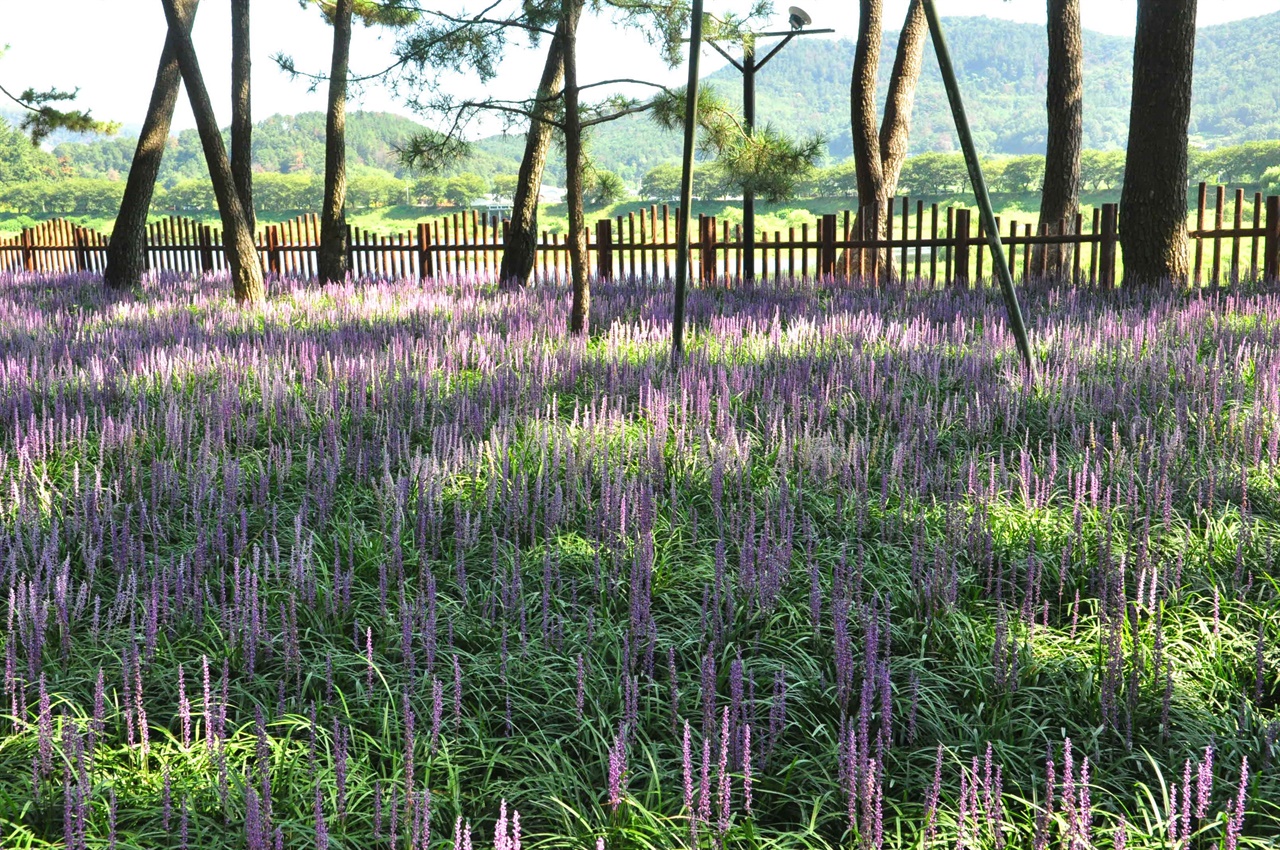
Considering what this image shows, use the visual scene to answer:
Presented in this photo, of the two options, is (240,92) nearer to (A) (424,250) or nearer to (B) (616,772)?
(A) (424,250)

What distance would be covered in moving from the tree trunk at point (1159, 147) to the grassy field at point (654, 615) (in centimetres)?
508

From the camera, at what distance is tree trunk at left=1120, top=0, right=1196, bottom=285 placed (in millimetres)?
9750

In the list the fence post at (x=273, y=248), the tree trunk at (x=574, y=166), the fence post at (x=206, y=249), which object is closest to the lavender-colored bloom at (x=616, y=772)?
the tree trunk at (x=574, y=166)

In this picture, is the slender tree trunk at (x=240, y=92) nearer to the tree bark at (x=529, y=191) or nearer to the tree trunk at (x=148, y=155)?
the tree trunk at (x=148, y=155)

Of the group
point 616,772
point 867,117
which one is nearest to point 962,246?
point 867,117

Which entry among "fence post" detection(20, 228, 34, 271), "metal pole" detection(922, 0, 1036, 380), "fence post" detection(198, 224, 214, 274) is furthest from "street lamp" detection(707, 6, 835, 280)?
"fence post" detection(20, 228, 34, 271)

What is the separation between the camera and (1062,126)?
12.6m

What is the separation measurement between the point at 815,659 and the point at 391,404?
3743mm

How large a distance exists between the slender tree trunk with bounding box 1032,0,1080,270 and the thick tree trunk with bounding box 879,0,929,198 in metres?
2.27

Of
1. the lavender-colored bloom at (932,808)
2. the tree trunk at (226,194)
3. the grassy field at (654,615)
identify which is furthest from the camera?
the tree trunk at (226,194)

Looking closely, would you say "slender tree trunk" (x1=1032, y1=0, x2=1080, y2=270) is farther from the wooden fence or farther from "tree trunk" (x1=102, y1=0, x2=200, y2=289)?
"tree trunk" (x1=102, y1=0, x2=200, y2=289)

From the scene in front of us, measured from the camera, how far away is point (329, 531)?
3.67 metres

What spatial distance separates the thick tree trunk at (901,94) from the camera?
572 inches

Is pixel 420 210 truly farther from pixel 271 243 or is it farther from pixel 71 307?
pixel 71 307
